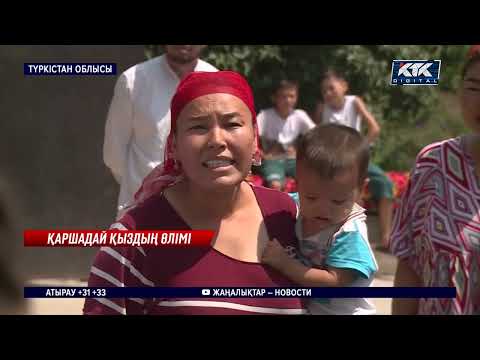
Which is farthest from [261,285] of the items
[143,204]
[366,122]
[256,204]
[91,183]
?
[366,122]

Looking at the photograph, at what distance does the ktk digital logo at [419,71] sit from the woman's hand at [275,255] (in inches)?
30.0

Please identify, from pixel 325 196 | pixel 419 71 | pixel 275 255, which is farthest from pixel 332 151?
pixel 419 71

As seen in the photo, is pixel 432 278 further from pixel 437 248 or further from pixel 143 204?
pixel 143 204

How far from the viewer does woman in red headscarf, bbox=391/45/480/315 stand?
2068 millimetres

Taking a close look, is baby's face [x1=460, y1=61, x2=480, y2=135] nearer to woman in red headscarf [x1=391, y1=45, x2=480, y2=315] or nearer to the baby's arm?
woman in red headscarf [x1=391, y1=45, x2=480, y2=315]

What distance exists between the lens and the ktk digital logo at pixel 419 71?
7.85 ft

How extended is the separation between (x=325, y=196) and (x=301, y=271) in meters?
0.22

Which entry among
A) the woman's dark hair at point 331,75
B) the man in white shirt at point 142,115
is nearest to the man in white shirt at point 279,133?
the woman's dark hair at point 331,75

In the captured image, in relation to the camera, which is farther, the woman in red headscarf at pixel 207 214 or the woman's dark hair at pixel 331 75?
the woman's dark hair at pixel 331 75

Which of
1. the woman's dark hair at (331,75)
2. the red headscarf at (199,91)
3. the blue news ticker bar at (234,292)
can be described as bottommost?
the blue news ticker bar at (234,292)

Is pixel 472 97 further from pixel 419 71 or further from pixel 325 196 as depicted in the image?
pixel 325 196

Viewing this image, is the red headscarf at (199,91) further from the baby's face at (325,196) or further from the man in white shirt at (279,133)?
the man in white shirt at (279,133)

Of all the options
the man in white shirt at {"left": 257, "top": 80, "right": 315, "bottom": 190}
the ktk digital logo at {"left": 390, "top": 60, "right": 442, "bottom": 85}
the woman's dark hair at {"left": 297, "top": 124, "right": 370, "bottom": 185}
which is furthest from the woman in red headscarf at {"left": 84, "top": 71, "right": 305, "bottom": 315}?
the ktk digital logo at {"left": 390, "top": 60, "right": 442, "bottom": 85}

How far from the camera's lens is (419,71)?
2395mm
